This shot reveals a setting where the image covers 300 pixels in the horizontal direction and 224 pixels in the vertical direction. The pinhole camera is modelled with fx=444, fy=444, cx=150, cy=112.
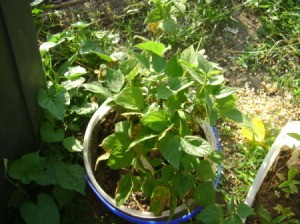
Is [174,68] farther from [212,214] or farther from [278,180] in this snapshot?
[278,180]

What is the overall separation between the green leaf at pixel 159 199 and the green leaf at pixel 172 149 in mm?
171

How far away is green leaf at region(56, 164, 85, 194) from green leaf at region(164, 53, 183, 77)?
0.50 meters

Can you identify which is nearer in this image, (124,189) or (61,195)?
(124,189)

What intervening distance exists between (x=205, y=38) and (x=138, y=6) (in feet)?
1.32

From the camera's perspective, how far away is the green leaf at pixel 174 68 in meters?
1.40

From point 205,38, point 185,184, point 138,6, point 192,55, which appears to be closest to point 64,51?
point 138,6

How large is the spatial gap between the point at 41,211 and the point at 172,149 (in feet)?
1.87

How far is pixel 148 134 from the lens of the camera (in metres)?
1.40

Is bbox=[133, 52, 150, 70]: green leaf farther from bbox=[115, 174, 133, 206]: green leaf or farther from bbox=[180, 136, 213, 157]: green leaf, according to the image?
bbox=[115, 174, 133, 206]: green leaf

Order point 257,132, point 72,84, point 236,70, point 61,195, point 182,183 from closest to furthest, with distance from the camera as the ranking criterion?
point 182,183 → point 61,195 → point 72,84 → point 257,132 → point 236,70

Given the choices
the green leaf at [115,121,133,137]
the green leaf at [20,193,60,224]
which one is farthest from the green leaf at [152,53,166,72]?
the green leaf at [20,193,60,224]

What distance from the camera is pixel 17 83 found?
4.58 feet

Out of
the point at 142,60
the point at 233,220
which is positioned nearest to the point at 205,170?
the point at 233,220

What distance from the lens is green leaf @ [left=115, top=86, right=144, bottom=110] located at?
4.65ft
